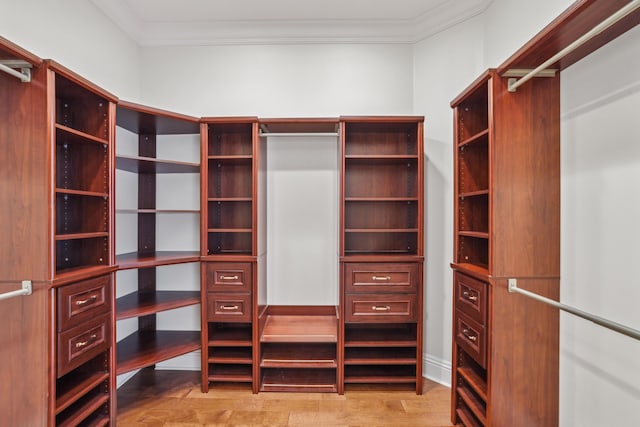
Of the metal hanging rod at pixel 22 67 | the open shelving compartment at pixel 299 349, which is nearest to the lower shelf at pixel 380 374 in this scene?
the open shelving compartment at pixel 299 349

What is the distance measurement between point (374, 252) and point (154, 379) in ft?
6.57

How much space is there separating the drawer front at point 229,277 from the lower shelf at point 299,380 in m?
0.72

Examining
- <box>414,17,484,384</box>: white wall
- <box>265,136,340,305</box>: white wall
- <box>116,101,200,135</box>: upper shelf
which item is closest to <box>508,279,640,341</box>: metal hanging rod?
<box>414,17,484,384</box>: white wall

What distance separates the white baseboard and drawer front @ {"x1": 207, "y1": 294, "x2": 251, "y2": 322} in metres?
1.47

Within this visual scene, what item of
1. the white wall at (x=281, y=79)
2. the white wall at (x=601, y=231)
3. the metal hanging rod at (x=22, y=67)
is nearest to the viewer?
the white wall at (x=601, y=231)

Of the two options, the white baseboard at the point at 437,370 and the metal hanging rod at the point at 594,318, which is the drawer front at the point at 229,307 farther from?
the metal hanging rod at the point at 594,318

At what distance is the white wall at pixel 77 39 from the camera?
1684 millimetres

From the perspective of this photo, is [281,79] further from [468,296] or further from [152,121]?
[468,296]

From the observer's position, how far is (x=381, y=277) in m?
2.34

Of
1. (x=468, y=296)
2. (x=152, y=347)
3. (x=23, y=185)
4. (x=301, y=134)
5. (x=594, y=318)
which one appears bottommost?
(x=152, y=347)

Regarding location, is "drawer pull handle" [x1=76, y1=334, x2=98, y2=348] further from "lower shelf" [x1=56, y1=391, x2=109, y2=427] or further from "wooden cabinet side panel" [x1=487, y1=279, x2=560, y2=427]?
"wooden cabinet side panel" [x1=487, y1=279, x2=560, y2=427]

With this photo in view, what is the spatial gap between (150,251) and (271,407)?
152 cm

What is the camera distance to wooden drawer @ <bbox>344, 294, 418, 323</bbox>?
2328 mm

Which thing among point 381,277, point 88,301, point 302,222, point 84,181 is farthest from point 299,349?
point 84,181
